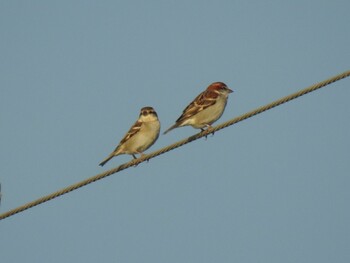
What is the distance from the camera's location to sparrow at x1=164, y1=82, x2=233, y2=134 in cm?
1552

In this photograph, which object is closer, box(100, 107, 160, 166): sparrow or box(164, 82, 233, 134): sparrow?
box(100, 107, 160, 166): sparrow

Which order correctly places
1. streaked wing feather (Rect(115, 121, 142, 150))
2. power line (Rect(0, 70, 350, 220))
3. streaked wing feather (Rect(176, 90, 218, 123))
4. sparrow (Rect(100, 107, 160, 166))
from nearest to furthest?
power line (Rect(0, 70, 350, 220))
sparrow (Rect(100, 107, 160, 166))
streaked wing feather (Rect(115, 121, 142, 150))
streaked wing feather (Rect(176, 90, 218, 123))

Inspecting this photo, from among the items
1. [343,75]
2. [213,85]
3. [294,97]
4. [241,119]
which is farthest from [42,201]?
[213,85]

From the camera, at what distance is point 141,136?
15297 mm

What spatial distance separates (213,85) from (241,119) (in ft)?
18.4

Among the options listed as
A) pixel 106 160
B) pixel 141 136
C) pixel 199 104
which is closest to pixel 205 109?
pixel 199 104

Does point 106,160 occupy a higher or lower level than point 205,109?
lower

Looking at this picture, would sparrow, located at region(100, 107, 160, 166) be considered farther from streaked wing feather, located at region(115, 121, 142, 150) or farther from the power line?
the power line

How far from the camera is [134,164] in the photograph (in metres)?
14.4

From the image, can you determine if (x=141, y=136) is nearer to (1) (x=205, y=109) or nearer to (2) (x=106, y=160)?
(2) (x=106, y=160)

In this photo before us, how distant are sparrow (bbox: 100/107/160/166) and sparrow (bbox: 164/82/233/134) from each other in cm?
32

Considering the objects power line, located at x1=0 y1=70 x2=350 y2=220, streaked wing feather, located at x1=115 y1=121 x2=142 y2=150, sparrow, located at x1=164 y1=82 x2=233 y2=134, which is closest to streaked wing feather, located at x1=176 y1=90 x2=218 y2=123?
sparrow, located at x1=164 y1=82 x2=233 y2=134

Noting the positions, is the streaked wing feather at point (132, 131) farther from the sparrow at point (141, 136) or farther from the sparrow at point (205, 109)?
the sparrow at point (205, 109)

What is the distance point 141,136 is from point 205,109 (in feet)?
4.69
